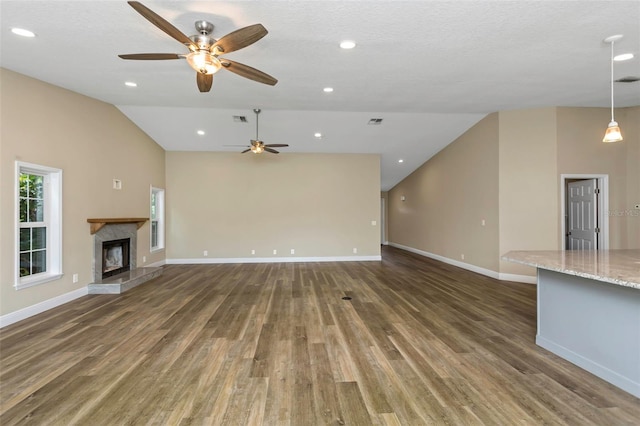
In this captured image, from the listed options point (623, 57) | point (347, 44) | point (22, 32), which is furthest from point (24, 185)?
point (623, 57)

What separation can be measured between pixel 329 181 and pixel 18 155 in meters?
6.20

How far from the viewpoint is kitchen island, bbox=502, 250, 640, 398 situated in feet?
7.06

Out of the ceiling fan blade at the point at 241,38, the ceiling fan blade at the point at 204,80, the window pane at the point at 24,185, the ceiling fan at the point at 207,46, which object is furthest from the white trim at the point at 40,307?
the ceiling fan blade at the point at 241,38

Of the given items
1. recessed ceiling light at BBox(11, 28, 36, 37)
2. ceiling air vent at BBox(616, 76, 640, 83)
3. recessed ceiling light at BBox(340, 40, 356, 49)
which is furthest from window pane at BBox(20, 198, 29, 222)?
ceiling air vent at BBox(616, 76, 640, 83)

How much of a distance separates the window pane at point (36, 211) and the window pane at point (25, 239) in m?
0.17

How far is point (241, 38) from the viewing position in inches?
94.1

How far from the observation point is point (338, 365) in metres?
2.57

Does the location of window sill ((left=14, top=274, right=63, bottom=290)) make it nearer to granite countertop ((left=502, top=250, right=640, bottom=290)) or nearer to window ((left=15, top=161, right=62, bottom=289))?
window ((left=15, top=161, right=62, bottom=289))

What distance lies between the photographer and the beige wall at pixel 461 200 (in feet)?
19.9

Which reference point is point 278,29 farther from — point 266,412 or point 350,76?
point 266,412

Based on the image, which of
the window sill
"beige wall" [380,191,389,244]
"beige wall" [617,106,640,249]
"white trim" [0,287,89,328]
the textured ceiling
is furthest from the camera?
"beige wall" [380,191,389,244]

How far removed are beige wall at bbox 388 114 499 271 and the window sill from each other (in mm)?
7734

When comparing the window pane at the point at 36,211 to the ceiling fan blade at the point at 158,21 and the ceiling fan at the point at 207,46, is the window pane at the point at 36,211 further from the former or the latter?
the ceiling fan blade at the point at 158,21

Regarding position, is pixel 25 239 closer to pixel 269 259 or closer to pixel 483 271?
pixel 269 259
